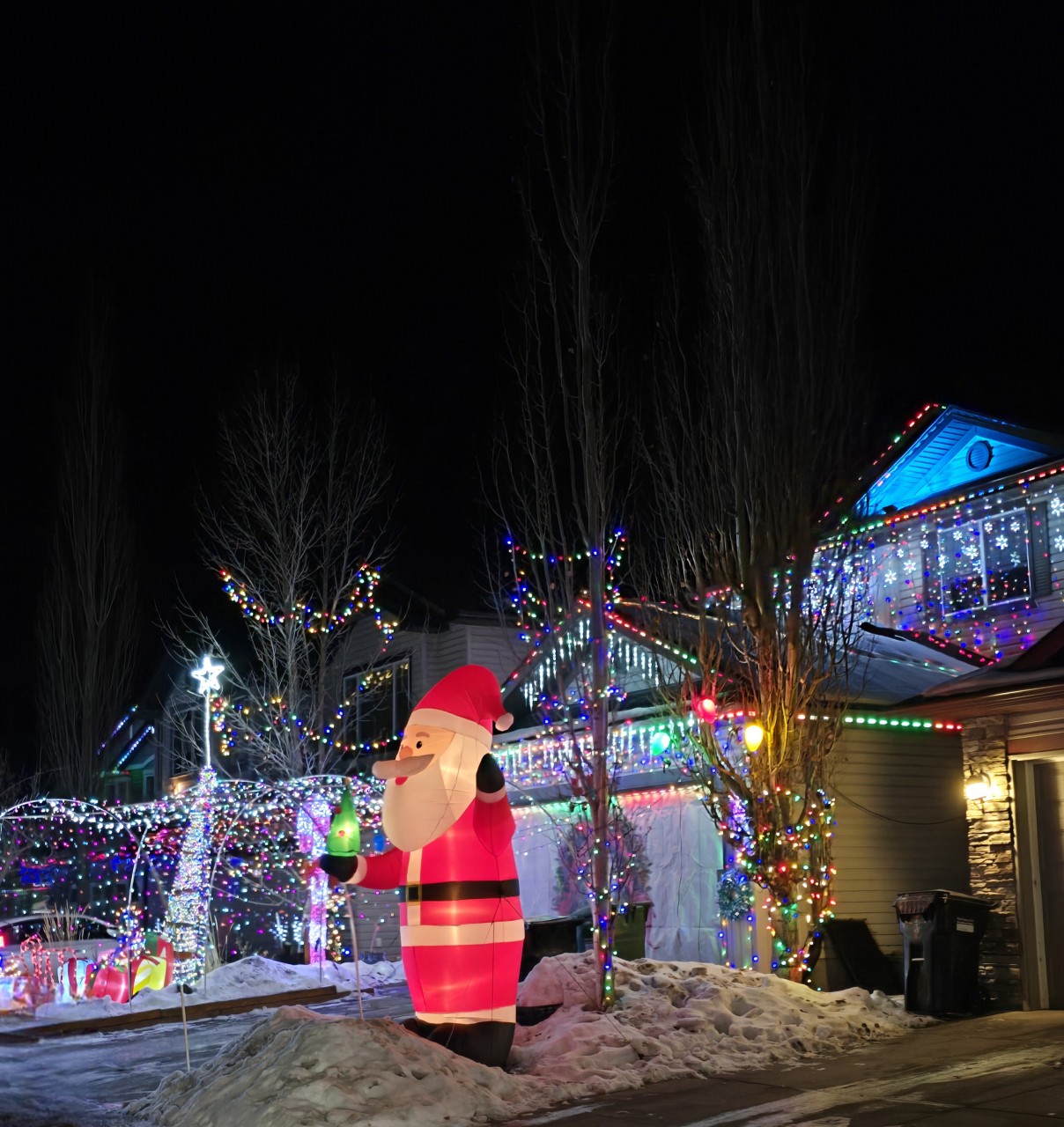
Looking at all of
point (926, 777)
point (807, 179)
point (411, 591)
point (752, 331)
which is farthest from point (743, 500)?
point (411, 591)

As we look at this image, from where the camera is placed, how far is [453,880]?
340 inches

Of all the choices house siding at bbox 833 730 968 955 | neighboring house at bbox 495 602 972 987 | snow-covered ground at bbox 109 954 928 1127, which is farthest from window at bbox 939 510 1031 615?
snow-covered ground at bbox 109 954 928 1127

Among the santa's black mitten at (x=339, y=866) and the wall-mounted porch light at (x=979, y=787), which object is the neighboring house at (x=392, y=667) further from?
the santa's black mitten at (x=339, y=866)

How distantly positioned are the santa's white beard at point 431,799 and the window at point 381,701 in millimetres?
16025

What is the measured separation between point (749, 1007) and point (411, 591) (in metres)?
16.1

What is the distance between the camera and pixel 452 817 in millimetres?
8766

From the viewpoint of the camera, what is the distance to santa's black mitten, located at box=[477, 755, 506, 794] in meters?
8.90

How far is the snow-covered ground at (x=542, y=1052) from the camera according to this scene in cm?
781

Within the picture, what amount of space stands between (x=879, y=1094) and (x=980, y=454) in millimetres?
12343

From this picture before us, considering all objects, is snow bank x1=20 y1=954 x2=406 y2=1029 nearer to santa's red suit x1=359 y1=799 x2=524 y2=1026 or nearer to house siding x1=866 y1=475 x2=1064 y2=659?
santa's red suit x1=359 y1=799 x2=524 y2=1026

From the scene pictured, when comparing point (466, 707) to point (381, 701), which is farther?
point (381, 701)

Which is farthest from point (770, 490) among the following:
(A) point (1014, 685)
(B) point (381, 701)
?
(B) point (381, 701)

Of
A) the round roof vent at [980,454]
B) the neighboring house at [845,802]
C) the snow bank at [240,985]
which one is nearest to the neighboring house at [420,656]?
the snow bank at [240,985]

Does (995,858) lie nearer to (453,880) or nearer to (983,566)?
(453,880)
